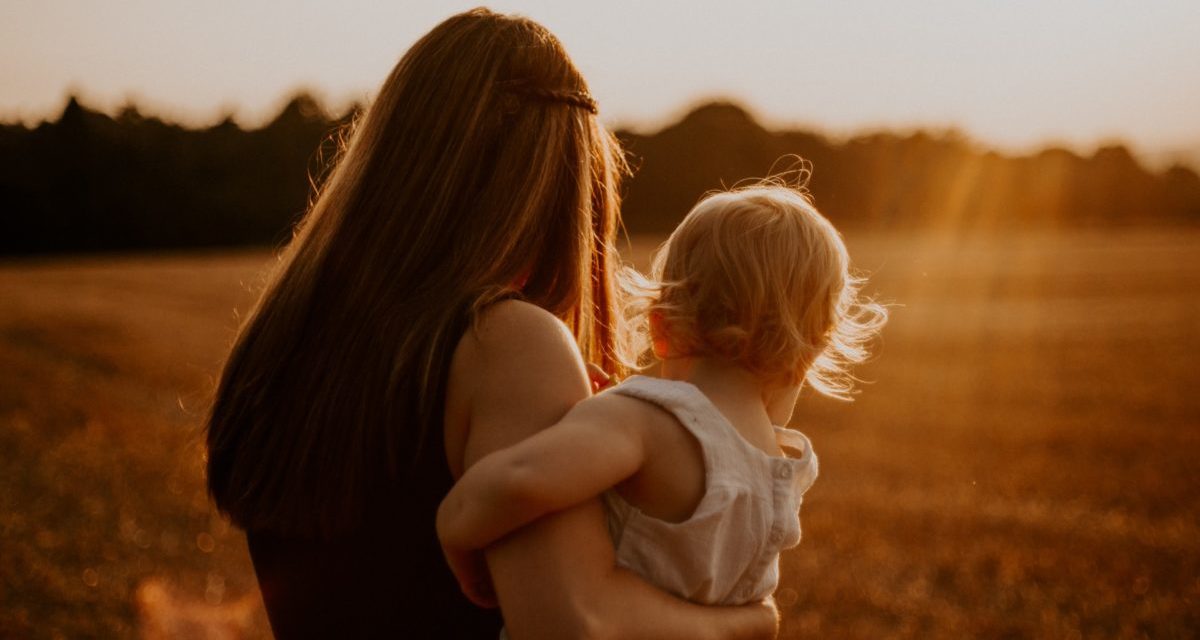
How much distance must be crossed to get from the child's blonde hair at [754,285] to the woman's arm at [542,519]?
0.45 m

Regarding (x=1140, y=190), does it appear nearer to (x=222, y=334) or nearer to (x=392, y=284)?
(x=222, y=334)

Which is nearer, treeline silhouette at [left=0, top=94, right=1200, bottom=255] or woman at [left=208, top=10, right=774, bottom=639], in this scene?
woman at [left=208, top=10, right=774, bottom=639]

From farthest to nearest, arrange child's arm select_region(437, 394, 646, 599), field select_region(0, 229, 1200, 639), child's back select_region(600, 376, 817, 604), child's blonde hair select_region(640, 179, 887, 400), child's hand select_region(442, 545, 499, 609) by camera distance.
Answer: field select_region(0, 229, 1200, 639) → child's blonde hair select_region(640, 179, 887, 400) → child's back select_region(600, 376, 817, 604) → child's hand select_region(442, 545, 499, 609) → child's arm select_region(437, 394, 646, 599)

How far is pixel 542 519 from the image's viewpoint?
4.85 ft

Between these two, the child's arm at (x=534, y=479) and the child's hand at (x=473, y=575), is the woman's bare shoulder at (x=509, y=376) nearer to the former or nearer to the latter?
the child's arm at (x=534, y=479)

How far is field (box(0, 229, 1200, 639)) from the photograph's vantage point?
6492 millimetres

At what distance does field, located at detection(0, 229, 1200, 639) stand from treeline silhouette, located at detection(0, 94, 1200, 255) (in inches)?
1028

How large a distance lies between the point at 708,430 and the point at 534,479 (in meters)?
0.38

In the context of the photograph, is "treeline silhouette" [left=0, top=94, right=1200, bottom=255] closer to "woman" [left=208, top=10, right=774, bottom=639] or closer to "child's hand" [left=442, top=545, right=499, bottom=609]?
"woman" [left=208, top=10, right=774, bottom=639]

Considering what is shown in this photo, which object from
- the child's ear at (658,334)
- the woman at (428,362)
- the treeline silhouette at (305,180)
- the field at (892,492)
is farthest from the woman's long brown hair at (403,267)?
the treeline silhouette at (305,180)

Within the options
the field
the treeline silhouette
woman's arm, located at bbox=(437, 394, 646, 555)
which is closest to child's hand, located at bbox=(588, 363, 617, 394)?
woman's arm, located at bbox=(437, 394, 646, 555)

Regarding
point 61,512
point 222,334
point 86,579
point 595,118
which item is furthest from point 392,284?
point 222,334

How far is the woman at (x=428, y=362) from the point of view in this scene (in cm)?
149

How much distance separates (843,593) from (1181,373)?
12.2m
